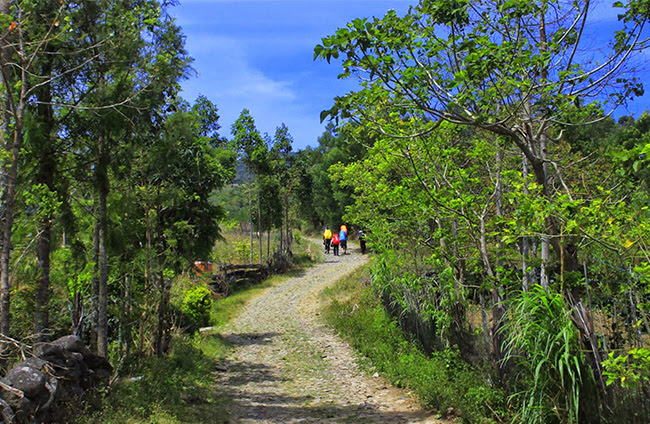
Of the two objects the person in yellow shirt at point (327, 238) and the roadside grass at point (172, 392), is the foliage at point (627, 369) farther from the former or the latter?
the person in yellow shirt at point (327, 238)

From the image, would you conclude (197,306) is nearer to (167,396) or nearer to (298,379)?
(298,379)

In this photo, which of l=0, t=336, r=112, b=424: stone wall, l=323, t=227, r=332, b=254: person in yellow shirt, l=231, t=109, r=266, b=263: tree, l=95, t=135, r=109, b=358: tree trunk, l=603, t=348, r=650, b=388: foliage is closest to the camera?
l=603, t=348, r=650, b=388: foliage

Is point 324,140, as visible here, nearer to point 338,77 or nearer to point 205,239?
point 205,239

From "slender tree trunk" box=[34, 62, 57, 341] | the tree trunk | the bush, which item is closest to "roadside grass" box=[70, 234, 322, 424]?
the tree trunk

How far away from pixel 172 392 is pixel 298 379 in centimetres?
234

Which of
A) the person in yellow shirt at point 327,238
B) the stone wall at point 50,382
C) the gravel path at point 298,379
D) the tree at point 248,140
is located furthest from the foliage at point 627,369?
the person in yellow shirt at point 327,238

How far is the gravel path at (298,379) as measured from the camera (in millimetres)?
6586

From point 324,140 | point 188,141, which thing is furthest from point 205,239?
point 324,140

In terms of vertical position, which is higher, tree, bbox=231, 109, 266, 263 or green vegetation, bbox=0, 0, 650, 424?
tree, bbox=231, 109, 266, 263

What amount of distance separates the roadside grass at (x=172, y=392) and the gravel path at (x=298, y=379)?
28 centimetres

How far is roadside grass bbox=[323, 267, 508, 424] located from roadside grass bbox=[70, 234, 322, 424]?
2.66 m

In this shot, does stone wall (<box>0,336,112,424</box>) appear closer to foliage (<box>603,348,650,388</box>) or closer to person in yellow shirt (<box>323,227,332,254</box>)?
foliage (<box>603,348,650,388</box>)

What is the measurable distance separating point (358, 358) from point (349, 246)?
23.5 metres

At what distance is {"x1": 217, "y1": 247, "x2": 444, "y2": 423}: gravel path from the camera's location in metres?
6.59
